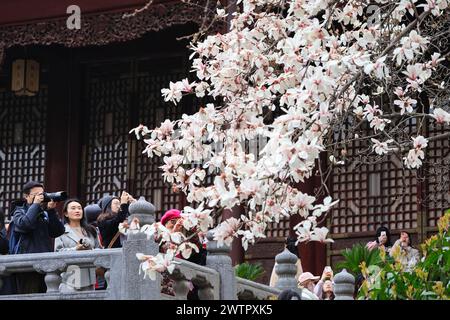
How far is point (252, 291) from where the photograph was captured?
12.5 meters

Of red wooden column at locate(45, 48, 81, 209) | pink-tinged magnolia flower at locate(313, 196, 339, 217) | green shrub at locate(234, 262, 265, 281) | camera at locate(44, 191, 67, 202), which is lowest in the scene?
green shrub at locate(234, 262, 265, 281)

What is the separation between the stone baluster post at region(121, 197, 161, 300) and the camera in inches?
430

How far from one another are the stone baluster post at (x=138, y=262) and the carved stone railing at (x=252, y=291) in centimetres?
153

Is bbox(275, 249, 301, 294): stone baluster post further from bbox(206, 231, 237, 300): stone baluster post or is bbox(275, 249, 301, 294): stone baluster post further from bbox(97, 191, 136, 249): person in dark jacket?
bbox(97, 191, 136, 249): person in dark jacket

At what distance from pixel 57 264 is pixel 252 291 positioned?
1.89m

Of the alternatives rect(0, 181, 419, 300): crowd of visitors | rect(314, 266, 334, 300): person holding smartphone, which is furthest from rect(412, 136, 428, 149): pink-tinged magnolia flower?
rect(314, 266, 334, 300): person holding smartphone

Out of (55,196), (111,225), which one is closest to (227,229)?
(111,225)

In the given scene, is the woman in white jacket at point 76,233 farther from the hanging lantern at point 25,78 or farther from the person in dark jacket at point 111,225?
the hanging lantern at point 25,78

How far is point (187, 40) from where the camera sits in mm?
20328

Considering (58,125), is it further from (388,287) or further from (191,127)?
(388,287)

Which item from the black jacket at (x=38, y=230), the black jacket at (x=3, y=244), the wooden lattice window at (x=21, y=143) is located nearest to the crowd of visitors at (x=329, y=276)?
the black jacket at (x=38, y=230)

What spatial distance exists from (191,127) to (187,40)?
29.5 feet

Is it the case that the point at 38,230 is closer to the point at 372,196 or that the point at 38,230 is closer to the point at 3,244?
the point at 3,244

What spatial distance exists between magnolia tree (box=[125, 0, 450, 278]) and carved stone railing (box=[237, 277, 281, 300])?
103 centimetres
